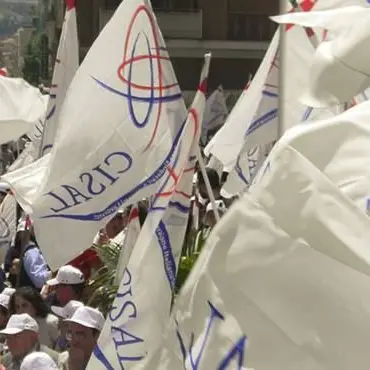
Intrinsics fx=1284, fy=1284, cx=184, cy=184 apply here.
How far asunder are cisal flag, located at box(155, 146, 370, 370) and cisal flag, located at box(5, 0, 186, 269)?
3.70 m

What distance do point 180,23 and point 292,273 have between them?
34.4m

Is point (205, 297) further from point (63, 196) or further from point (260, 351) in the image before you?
point (63, 196)

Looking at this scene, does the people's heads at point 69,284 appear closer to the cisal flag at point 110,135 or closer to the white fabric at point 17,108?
the cisal flag at point 110,135

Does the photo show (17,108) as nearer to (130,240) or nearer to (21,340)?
(130,240)

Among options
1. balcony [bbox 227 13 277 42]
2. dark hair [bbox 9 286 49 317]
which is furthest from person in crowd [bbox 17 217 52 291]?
balcony [bbox 227 13 277 42]

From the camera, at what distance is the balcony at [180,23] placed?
36.2 meters

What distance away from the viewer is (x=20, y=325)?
20.5ft

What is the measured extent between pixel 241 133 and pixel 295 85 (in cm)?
196

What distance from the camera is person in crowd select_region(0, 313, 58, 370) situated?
20.4ft

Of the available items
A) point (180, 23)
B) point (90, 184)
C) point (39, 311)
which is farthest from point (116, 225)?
point (180, 23)

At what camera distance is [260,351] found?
239 cm

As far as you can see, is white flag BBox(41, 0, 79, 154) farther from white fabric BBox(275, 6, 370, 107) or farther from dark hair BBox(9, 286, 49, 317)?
white fabric BBox(275, 6, 370, 107)

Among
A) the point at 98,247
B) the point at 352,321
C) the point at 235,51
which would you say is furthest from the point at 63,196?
the point at 235,51

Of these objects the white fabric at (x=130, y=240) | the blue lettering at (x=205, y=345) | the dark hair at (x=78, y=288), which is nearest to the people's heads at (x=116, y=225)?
the dark hair at (x=78, y=288)
